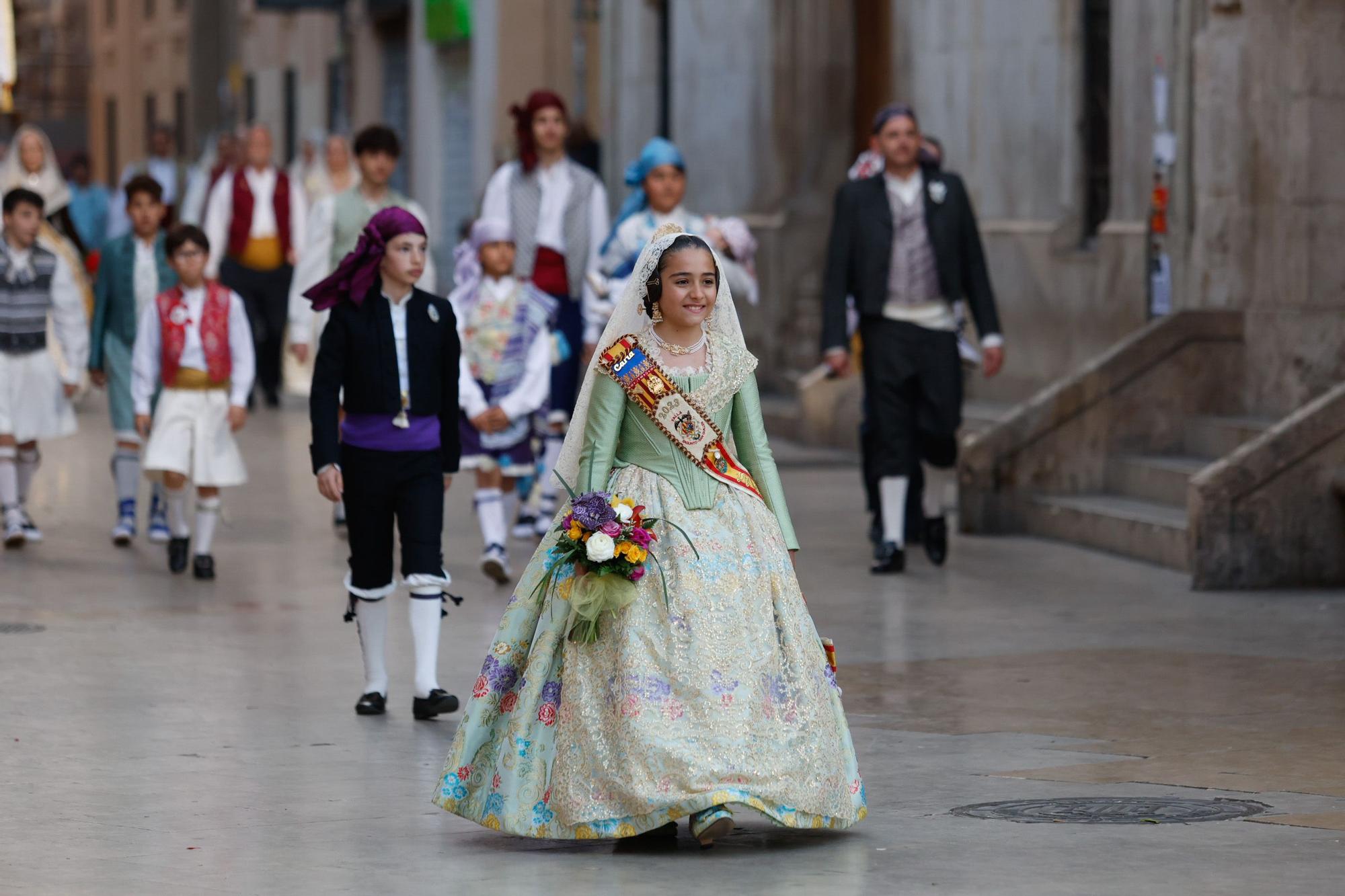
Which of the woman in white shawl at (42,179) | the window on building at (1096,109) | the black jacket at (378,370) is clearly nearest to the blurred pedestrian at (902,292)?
the black jacket at (378,370)

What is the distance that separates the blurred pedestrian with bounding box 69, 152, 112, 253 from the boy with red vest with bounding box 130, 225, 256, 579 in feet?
50.8

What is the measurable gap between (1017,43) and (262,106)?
2476 cm

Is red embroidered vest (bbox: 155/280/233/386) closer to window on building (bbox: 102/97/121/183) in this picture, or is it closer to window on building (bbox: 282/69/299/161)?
window on building (bbox: 282/69/299/161)

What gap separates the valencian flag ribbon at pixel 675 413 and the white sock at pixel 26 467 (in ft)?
23.7

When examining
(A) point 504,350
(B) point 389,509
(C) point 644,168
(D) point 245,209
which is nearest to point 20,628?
(B) point 389,509

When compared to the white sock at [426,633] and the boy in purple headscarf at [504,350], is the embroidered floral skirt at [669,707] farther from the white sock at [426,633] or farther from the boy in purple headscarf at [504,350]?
the boy in purple headscarf at [504,350]

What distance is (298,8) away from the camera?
3338cm

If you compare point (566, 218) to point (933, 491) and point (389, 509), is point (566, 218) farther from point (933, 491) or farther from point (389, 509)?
point (389, 509)

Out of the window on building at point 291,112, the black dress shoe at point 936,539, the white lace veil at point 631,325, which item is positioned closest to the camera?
the white lace veil at point 631,325

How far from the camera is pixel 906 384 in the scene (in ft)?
42.1

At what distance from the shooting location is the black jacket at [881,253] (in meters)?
12.7

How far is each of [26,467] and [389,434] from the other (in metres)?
5.38

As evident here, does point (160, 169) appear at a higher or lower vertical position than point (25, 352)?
higher

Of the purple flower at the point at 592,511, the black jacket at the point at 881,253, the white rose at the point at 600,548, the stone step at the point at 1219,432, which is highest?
the black jacket at the point at 881,253
